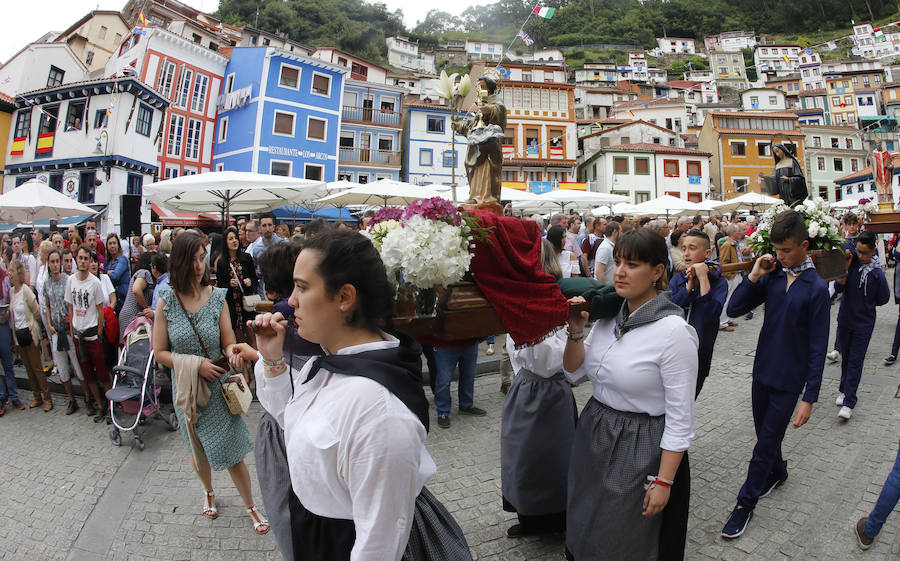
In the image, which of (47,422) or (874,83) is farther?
(874,83)

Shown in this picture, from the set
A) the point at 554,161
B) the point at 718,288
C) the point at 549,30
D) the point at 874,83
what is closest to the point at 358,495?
the point at 718,288

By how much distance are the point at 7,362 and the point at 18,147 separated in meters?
24.6

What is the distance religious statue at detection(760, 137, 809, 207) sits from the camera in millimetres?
5688

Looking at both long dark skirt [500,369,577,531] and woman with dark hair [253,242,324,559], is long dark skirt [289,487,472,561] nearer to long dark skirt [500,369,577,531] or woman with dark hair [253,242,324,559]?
woman with dark hair [253,242,324,559]

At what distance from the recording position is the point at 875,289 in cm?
579

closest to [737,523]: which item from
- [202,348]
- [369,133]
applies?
[202,348]

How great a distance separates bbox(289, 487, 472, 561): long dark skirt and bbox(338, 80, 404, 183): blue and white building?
33157 mm

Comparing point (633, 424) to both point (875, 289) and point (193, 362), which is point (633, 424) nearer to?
Result: point (193, 362)

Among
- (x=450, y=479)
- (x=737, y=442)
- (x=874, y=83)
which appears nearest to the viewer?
(x=450, y=479)

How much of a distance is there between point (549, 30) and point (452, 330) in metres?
104

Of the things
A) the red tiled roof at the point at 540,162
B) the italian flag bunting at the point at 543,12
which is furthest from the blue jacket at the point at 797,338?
the red tiled roof at the point at 540,162

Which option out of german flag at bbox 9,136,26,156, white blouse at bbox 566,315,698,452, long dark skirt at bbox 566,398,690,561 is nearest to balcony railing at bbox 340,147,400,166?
german flag at bbox 9,136,26,156

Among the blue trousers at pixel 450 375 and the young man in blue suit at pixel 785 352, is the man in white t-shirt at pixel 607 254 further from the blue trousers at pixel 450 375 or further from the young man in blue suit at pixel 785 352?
the young man in blue suit at pixel 785 352

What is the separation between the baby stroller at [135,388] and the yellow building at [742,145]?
146ft
